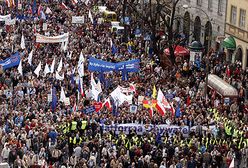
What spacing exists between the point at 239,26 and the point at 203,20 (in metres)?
8.04

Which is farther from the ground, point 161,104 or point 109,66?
point 161,104

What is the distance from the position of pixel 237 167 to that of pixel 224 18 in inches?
1106

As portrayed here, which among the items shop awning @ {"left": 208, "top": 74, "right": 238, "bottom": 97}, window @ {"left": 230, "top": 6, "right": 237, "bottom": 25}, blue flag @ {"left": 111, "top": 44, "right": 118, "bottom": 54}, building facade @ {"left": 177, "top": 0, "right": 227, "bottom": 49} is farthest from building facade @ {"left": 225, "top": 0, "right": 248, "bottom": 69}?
shop awning @ {"left": 208, "top": 74, "right": 238, "bottom": 97}

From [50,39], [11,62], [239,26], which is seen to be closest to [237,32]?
[239,26]

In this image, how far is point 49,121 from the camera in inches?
1722

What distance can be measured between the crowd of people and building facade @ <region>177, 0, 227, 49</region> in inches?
297

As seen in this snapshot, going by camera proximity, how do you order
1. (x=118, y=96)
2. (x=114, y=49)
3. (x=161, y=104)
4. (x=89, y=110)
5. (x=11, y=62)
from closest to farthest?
(x=89, y=110) < (x=161, y=104) < (x=118, y=96) < (x=11, y=62) < (x=114, y=49)

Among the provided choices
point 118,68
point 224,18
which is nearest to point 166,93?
point 118,68

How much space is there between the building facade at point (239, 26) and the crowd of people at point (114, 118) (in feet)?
6.56

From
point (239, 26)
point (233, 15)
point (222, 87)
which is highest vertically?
point (222, 87)

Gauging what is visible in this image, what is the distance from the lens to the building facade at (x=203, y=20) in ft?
230

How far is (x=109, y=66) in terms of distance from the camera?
2060 inches

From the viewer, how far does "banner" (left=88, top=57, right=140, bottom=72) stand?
2050 inches

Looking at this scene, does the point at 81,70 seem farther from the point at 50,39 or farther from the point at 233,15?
the point at 233,15
